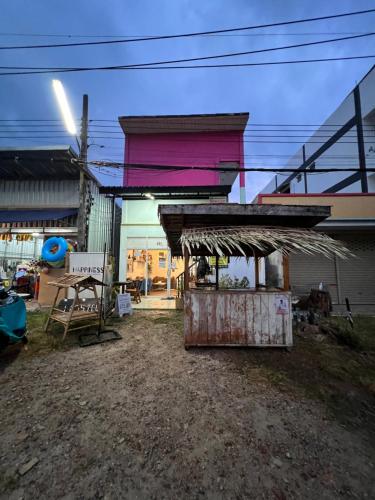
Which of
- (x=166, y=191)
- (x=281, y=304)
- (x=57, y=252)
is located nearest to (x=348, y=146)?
(x=166, y=191)

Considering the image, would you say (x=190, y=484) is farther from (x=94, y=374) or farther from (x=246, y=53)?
(x=246, y=53)

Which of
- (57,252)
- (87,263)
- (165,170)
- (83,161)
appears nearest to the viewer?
(87,263)

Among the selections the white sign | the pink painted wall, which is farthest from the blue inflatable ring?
the pink painted wall

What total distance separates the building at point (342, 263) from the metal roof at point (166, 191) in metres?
2.91

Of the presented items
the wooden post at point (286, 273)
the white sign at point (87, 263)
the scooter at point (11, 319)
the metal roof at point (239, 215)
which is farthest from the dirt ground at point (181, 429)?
the white sign at point (87, 263)

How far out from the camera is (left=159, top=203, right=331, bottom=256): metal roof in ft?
15.3

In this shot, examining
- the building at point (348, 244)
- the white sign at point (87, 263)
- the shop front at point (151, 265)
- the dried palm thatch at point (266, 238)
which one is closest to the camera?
the dried palm thatch at point (266, 238)

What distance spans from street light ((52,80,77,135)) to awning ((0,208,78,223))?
4.43 metres

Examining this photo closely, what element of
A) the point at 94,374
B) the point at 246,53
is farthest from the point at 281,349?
→ the point at 246,53

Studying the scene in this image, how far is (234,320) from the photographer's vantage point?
475cm

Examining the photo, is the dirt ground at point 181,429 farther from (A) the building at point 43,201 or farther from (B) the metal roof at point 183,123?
(B) the metal roof at point 183,123

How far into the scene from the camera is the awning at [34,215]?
1149 cm

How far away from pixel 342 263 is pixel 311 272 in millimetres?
1496

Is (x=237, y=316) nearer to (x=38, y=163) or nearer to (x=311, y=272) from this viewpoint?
(x=311, y=272)
